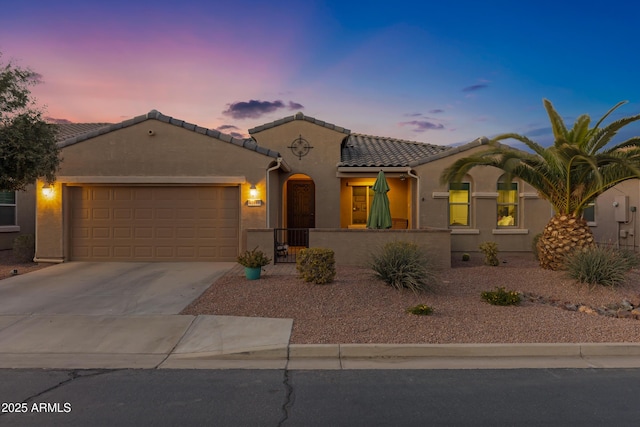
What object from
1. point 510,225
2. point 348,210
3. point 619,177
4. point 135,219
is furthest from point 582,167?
point 135,219

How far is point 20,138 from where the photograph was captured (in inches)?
384

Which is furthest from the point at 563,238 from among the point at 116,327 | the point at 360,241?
the point at 116,327

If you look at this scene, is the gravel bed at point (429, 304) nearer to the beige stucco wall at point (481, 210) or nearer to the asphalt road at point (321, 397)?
the asphalt road at point (321, 397)

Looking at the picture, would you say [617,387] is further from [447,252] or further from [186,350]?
[447,252]

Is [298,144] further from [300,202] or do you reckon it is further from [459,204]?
[459,204]

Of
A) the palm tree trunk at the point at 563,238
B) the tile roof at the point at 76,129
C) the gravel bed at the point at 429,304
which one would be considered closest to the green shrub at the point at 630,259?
the gravel bed at the point at 429,304

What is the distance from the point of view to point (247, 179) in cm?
1314

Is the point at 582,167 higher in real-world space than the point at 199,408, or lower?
higher

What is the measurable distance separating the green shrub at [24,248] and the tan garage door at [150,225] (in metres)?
1.34

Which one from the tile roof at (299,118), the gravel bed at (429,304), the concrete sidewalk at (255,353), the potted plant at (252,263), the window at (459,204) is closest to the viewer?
the concrete sidewalk at (255,353)

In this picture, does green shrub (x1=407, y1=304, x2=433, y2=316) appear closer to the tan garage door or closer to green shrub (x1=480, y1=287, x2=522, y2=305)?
green shrub (x1=480, y1=287, x2=522, y2=305)

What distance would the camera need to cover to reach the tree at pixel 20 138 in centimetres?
971

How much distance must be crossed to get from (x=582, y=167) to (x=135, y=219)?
12669 mm

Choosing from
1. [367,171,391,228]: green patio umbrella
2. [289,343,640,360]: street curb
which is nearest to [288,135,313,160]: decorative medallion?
[367,171,391,228]: green patio umbrella
